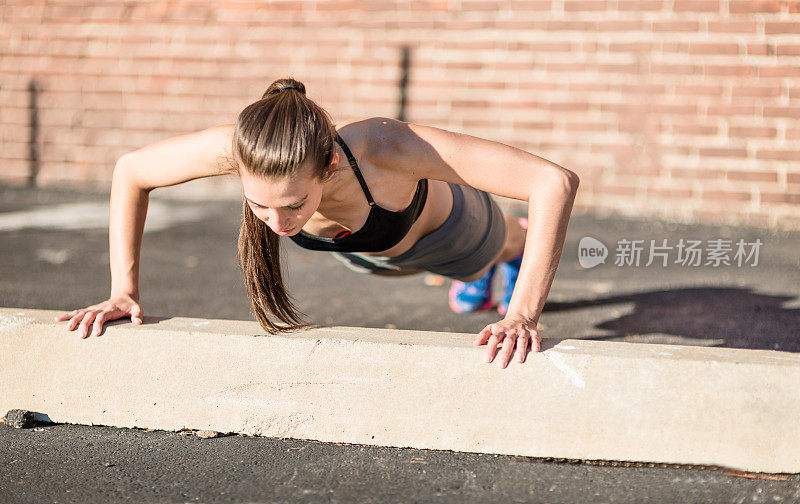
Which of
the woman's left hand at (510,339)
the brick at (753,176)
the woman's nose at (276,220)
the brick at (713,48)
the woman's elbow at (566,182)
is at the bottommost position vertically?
the woman's left hand at (510,339)

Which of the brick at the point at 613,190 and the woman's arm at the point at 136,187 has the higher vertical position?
the woman's arm at the point at 136,187

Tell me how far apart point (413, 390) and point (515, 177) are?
78 centimetres

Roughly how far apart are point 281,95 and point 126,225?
88cm

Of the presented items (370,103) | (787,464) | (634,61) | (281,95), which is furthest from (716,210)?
(281,95)

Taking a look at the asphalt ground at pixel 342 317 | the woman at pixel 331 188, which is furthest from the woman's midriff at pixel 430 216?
the asphalt ground at pixel 342 317

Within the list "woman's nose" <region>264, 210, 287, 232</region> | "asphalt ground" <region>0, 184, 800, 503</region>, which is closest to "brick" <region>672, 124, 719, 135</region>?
"asphalt ground" <region>0, 184, 800, 503</region>

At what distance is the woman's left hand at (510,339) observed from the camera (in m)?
2.30

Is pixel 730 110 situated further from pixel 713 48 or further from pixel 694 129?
pixel 713 48

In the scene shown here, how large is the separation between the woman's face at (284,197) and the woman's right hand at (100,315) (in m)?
0.63

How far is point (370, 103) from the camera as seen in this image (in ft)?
22.5

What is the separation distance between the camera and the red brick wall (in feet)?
19.9

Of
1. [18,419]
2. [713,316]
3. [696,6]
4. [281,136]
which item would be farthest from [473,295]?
[696,6]

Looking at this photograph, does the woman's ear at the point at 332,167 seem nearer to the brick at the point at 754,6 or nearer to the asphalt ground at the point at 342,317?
the asphalt ground at the point at 342,317

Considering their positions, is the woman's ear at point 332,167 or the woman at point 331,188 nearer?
the woman at point 331,188
